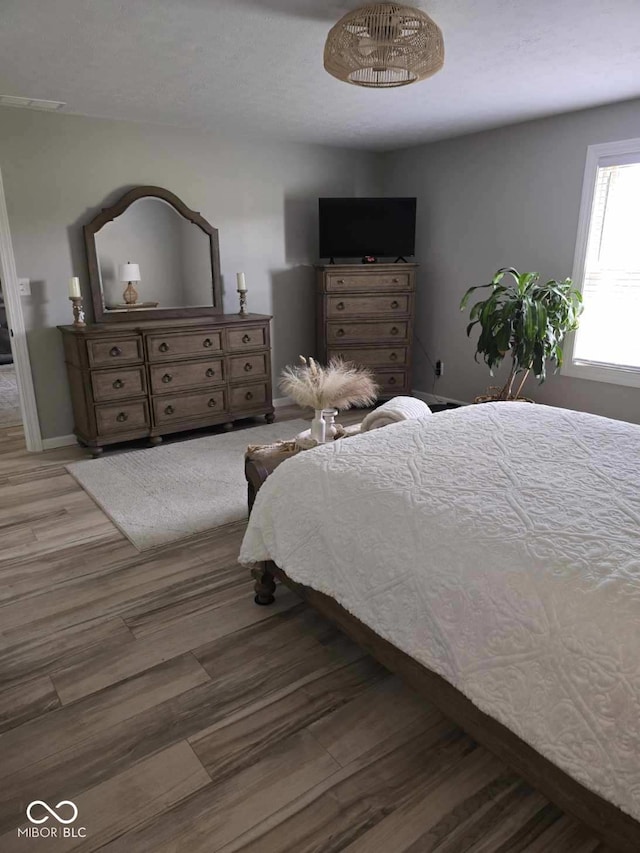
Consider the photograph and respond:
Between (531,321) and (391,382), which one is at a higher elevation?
(531,321)

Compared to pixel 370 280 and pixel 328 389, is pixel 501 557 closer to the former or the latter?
pixel 328 389

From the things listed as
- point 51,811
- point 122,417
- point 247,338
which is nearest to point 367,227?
point 247,338

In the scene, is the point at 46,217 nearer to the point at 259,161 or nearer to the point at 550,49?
the point at 259,161

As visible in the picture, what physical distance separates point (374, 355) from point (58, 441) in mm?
2792

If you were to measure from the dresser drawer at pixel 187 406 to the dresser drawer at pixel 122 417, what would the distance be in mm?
94

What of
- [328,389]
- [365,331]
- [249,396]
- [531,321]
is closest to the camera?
[328,389]

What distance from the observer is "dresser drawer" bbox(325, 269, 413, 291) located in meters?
5.05

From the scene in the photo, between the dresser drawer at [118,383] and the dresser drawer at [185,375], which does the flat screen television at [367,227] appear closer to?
the dresser drawer at [185,375]

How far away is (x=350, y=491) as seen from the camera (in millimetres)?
1818

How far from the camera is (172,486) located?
3564 mm

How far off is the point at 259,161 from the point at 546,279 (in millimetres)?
2621

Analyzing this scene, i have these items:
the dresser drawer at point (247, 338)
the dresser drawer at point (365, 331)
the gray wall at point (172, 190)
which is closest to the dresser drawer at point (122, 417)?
the gray wall at point (172, 190)

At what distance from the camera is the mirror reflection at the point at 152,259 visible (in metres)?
4.31

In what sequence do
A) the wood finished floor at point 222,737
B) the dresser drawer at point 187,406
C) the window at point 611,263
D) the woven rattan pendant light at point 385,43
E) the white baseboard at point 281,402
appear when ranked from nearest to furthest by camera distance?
the wood finished floor at point 222,737 → the woven rattan pendant light at point 385,43 → the window at point 611,263 → the dresser drawer at point 187,406 → the white baseboard at point 281,402
